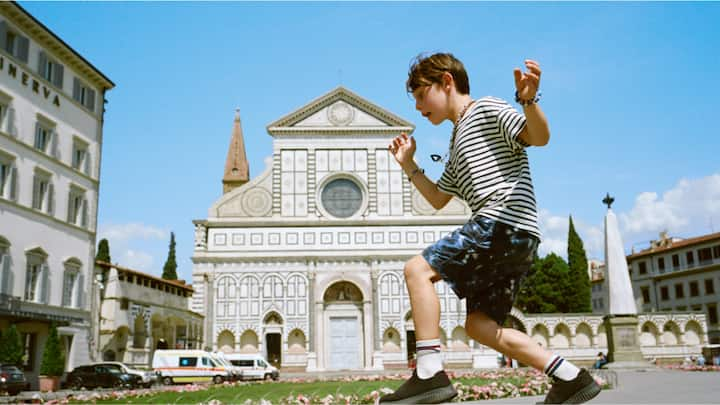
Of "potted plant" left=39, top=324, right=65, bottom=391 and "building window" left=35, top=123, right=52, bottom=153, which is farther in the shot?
"building window" left=35, top=123, right=52, bottom=153

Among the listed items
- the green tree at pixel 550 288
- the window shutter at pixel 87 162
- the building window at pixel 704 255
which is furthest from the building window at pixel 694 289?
the window shutter at pixel 87 162

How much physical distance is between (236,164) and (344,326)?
23.6 metres

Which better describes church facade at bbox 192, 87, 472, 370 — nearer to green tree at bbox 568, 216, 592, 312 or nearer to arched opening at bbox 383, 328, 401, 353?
arched opening at bbox 383, 328, 401, 353

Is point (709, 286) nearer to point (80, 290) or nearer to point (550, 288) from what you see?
point (550, 288)

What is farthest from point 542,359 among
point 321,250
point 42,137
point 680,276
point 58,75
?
point 680,276

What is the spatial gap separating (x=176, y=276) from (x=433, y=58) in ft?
184

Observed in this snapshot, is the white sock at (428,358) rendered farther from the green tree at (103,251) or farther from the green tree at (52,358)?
the green tree at (103,251)

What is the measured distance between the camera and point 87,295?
1025 inches

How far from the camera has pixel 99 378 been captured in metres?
22.6

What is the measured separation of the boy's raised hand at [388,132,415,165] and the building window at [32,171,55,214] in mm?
22687

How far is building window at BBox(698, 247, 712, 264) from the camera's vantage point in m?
48.0

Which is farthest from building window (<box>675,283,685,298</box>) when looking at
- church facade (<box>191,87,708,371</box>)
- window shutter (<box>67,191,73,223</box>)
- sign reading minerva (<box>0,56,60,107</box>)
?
sign reading minerva (<box>0,56,60,107</box>)

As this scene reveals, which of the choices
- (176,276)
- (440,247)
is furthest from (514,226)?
(176,276)

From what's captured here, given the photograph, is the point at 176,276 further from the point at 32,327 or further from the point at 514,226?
the point at 514,226
